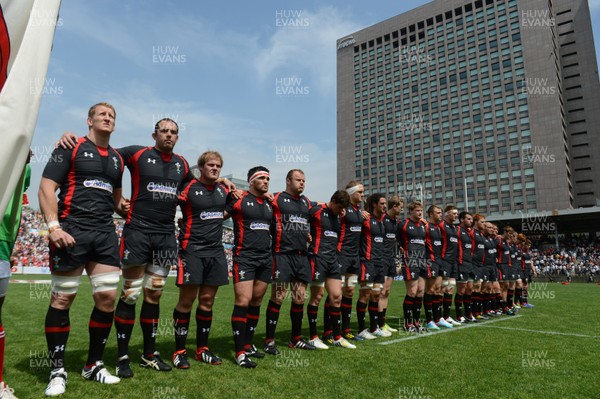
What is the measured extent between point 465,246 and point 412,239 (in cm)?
238

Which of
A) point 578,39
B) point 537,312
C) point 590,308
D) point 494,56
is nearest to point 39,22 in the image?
point 537,312

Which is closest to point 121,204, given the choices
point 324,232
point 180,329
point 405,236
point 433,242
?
point 180,329

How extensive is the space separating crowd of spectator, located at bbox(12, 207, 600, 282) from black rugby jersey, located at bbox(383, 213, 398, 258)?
24.9 metres

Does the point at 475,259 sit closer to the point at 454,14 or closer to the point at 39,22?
the point at 39,22

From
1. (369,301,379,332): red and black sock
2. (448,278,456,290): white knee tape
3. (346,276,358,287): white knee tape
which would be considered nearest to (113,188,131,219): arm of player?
(346,276,358,287): white knee tape

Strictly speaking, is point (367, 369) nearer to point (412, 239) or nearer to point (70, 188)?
point (70, 188)

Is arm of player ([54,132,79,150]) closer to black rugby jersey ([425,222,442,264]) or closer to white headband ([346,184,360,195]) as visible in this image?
white headband ([346,184,360,195])

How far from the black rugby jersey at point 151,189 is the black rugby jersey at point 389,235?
4.68 metres

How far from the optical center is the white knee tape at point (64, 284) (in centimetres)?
384

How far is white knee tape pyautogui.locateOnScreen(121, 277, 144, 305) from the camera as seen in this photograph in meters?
4.50

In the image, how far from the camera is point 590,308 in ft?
42.4

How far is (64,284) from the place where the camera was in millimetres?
3844

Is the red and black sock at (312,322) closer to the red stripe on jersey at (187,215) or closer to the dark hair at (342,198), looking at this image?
the dark hair at (342,198)

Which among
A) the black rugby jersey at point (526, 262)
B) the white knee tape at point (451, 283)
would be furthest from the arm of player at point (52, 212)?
the black rugby jersey at point (526, 262)
